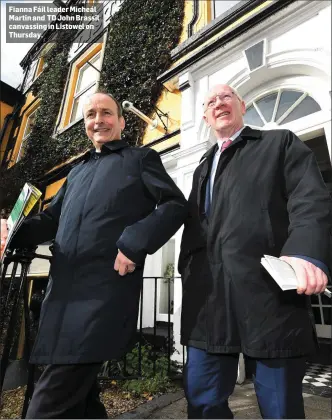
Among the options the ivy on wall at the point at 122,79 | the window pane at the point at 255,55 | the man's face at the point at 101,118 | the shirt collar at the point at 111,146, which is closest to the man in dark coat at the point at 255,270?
the shirt collar at the point at 111,146

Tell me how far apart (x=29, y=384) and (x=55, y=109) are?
8.83 m

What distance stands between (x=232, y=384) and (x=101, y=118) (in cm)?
149

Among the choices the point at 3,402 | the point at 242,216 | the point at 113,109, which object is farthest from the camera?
the point at 3,402

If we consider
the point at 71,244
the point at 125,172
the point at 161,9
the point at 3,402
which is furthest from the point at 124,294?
the point at 161,9

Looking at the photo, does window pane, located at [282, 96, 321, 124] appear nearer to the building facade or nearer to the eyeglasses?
the building facade

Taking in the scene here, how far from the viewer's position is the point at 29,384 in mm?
1571

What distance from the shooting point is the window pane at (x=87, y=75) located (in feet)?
27.4

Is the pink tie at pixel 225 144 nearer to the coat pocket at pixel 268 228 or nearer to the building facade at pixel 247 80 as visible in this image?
the coat pocket at pixel 268 228

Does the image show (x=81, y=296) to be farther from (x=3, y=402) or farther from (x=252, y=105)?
(x=252, y=105)

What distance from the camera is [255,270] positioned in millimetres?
1159

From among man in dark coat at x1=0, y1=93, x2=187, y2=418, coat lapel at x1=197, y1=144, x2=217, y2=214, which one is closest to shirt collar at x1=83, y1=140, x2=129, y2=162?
man in dark coat at x1=0, y1=93, x2=187, y2=418

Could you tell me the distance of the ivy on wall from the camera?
18.3 ft

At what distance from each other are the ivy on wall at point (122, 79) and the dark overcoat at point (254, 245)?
3741 mm

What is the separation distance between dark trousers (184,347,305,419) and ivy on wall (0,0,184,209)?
3852 mm
